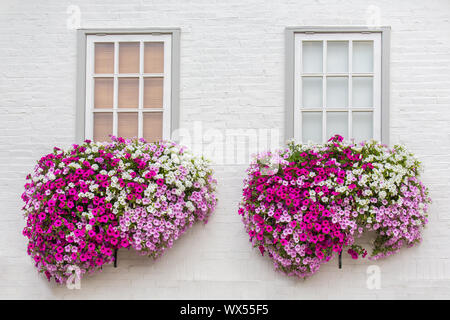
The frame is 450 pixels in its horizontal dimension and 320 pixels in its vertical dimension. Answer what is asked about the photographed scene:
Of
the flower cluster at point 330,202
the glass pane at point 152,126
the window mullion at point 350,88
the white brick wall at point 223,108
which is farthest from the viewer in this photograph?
the glass pane at point 152,126

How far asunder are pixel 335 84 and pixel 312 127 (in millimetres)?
497

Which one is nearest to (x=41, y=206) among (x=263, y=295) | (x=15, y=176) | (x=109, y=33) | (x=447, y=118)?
(x=15, y=176)

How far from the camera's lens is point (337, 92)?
5020mm

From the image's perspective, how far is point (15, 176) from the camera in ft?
16.6

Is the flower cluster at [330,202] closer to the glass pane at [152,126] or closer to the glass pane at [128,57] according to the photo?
the glass pane at [152,126]

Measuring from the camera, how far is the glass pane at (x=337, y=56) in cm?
502

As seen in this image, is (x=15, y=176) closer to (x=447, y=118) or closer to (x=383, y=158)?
(x=383, y=158)

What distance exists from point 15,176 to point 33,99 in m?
0.81

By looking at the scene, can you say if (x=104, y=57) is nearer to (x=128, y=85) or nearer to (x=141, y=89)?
(x=128, y=85)

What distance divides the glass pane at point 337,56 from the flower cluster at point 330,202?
82cm

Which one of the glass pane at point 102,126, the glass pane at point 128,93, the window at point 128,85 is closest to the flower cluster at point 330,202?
the window at point 128,85

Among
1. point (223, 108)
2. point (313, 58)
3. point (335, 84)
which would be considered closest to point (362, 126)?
point (335, 84)

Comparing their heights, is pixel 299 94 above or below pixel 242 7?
below

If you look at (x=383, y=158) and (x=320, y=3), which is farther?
(x=320, y=3)
